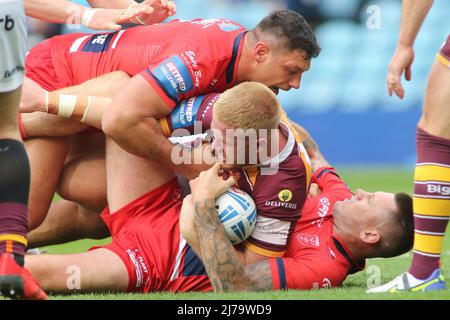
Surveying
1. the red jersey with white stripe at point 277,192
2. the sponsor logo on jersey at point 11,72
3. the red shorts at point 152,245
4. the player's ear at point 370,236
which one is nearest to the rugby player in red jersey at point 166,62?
the red shorts at point 152,245

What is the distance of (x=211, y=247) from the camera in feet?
16.1

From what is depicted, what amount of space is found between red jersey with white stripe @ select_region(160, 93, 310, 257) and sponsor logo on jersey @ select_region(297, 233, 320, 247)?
9 cm

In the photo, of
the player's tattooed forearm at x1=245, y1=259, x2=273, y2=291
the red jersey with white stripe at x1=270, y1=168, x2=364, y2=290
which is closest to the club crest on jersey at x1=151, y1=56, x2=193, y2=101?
the red jersey with white stripe at x1=270, y1=168, x2=364, y2=290

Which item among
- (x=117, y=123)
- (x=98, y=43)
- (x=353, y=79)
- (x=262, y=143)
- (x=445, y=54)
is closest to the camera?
(x=445, y=54)

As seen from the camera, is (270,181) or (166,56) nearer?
(270,181)

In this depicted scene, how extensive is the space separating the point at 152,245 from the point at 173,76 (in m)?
1.03

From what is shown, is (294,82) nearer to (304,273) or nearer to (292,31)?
(292,31)

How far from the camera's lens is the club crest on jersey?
541 cm

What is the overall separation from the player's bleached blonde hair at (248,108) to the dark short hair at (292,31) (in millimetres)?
863

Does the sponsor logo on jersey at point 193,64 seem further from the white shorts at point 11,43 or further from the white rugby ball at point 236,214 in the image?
the white shorts at point 11,43

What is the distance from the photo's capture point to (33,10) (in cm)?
663

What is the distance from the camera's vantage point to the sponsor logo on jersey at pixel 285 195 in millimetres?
5148

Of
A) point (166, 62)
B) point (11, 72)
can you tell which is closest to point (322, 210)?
point (166, 62)

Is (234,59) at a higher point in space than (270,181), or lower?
higher
